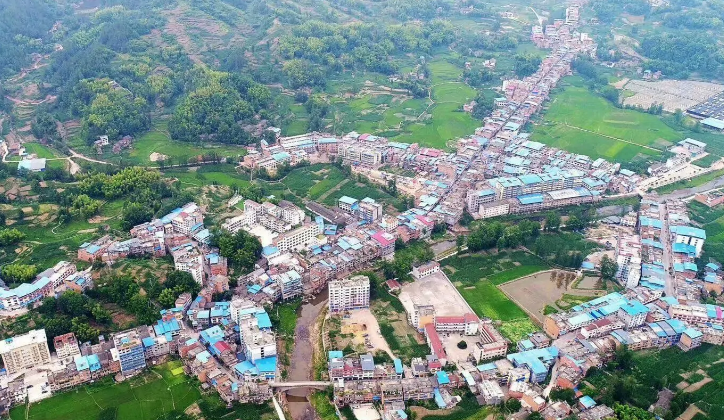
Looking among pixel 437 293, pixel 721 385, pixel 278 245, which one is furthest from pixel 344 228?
pixel 721 385

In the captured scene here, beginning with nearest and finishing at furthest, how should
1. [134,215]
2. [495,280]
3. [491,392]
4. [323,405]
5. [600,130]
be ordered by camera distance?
[491,392], [323,405], [495,280], [134,215], [600,130]

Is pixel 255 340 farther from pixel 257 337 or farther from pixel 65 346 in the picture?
pixel 65 346

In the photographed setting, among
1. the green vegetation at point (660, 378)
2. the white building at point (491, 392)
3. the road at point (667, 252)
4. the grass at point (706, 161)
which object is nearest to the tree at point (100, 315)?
the white building at point (491, 392)

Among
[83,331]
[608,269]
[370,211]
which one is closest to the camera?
[83,331]

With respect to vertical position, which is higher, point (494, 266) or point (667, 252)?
point (667, 252)

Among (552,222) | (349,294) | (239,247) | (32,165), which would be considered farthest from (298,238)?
(32,165)

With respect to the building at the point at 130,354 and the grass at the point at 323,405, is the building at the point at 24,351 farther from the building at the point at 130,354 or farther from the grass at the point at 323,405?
the grass at the point at 323,405

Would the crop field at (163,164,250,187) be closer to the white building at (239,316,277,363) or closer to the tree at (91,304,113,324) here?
the tree at (91,304,113,324)
